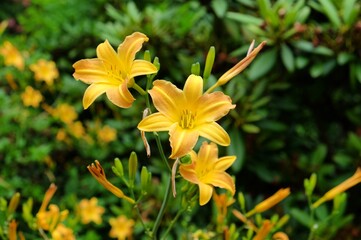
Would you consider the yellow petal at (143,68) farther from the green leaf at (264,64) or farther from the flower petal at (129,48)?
the green leaf at (264,64)

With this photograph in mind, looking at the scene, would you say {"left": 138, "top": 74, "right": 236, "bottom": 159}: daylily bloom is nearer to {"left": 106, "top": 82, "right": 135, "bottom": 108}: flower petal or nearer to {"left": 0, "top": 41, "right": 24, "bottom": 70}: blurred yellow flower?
{"left": 106, "top": 82, "right": 135, "bottom": 108}: flower petal

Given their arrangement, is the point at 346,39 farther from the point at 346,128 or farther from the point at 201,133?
the point at 201,133

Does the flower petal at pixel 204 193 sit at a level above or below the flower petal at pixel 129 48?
below

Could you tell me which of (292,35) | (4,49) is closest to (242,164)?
(292,35)

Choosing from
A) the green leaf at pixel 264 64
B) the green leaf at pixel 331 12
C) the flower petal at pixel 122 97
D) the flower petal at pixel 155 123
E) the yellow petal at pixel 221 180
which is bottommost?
the green leaf at pixel 264 64

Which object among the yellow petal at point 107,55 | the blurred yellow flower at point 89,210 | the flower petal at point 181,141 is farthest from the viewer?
the blurred yellow flower at point 89,210

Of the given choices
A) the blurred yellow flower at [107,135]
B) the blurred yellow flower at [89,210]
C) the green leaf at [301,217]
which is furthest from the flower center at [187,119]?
the blurred yellow flower at [107,135]

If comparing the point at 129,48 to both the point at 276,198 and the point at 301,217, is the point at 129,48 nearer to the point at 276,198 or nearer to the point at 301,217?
the point at 276,198
